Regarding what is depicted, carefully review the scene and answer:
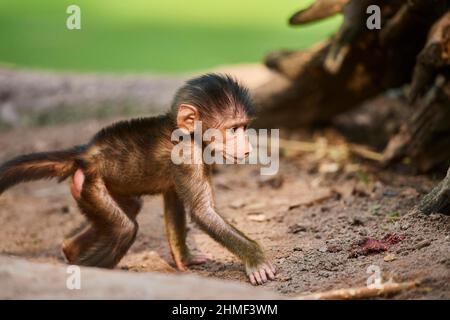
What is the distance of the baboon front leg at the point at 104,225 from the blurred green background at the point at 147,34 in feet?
22.5

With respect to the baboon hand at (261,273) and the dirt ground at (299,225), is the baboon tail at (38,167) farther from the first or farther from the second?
the baboon hand at (261,273)

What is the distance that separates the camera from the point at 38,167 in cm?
476

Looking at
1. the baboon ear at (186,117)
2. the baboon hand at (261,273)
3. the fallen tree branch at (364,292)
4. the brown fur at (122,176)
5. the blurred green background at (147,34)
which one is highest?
the blurred green background at (147,34)

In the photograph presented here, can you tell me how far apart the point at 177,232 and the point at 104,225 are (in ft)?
2.10

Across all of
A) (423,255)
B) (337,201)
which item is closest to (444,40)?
(337,201)

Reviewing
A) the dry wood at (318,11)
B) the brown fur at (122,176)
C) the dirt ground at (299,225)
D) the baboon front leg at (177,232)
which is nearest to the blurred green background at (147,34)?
the dirt ground at (299,225)

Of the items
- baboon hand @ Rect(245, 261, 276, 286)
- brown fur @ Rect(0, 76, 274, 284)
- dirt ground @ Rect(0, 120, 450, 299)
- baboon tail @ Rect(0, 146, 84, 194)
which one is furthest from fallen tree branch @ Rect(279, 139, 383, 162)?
baboon tail @ Rect(0, 146, 84, 194)

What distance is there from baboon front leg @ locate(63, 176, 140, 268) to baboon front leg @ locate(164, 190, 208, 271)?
402mm

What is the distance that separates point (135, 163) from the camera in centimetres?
486

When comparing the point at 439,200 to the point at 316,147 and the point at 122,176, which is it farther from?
the point at 316,147

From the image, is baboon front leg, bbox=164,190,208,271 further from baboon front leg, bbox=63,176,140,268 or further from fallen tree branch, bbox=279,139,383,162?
fallen tree branch, bbox=279,139,383,162

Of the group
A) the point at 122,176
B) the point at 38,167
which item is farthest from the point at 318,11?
the point at 38,167

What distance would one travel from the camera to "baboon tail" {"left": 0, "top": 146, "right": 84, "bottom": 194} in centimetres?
465

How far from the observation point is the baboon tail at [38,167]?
4.65 m
